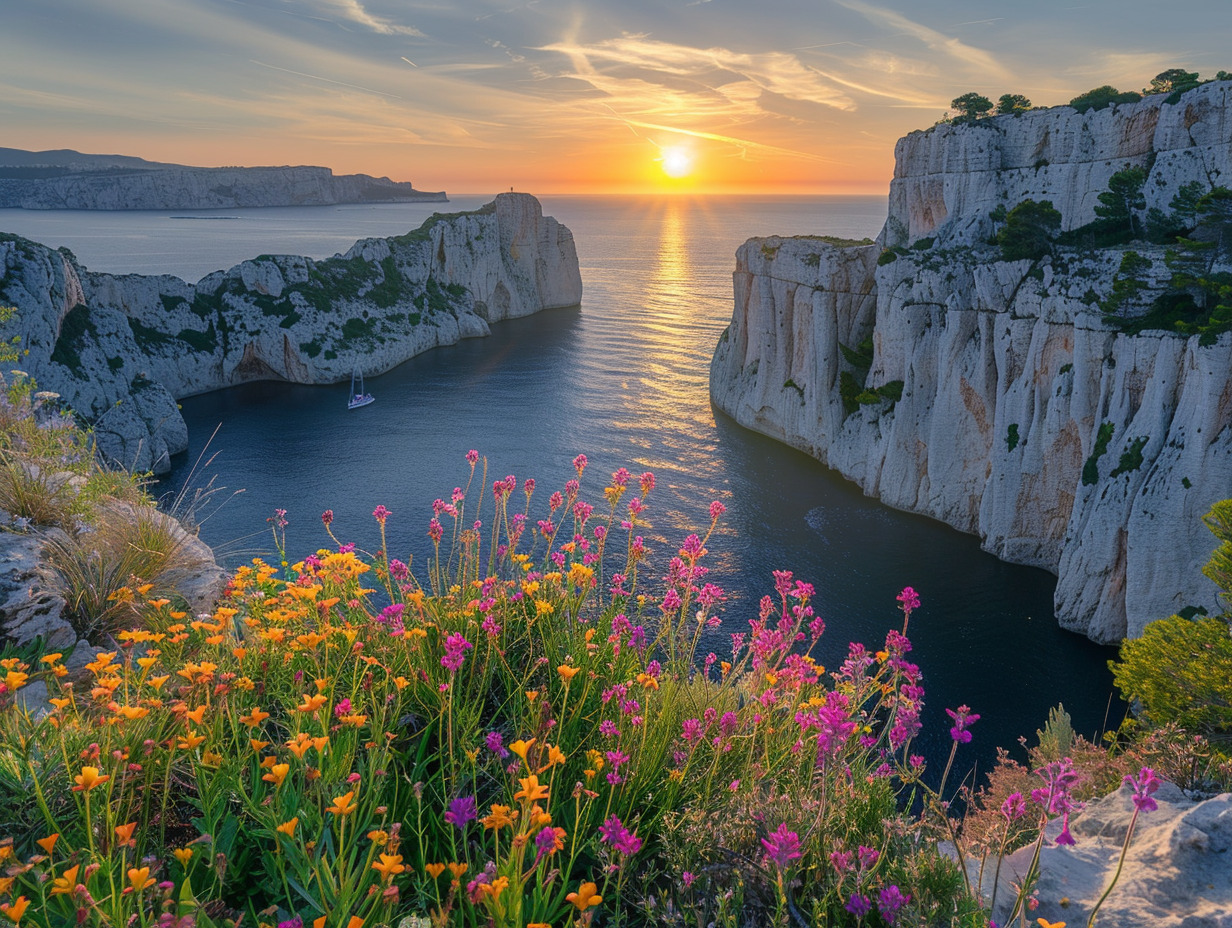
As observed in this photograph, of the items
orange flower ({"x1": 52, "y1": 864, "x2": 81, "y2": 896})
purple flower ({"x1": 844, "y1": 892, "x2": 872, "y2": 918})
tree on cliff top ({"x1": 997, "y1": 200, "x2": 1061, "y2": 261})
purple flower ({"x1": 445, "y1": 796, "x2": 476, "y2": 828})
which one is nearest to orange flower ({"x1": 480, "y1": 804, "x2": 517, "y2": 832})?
purple flower ({"x1": 445, "y1": 796, "x2": 476, "y2": 828})

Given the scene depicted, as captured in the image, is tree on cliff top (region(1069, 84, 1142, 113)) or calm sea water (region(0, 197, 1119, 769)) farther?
tree on cliff top (region(1069, 84, 1142, 113))

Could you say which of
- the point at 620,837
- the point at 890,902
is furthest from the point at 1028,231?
the point at 620,837

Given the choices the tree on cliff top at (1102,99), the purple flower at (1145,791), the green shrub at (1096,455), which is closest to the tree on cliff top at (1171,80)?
the tree on cliff top at (1102,99)

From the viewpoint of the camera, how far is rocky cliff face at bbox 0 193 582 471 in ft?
157

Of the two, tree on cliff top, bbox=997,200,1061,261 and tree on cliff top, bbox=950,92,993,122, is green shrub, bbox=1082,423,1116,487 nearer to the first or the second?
tree on cliff top, bbox=997,200,1061,261

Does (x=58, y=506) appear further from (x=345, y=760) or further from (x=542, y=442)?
(x=542, y=442)

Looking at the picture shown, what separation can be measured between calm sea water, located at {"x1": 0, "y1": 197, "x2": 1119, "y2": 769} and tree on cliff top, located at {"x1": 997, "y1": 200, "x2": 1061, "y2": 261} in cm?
1479

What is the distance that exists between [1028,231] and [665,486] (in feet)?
76.1

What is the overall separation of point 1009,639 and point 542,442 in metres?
31.2

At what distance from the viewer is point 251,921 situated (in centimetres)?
402

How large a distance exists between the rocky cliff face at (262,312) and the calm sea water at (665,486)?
338cm

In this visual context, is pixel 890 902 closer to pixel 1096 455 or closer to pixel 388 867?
pixel 388 867

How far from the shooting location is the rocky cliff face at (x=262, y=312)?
47844mm

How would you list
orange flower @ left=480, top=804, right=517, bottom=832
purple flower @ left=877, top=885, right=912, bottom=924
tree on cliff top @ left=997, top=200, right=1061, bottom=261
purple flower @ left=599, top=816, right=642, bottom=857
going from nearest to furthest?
orange flower @ left=480, top=804, right=517, bottom=832 → purple flower @ left=599, top=816, right=642, bottom=857 → purple flower @ left=877, top=885, right=912, bottom=924 → tree on cliff top @ left=997, top=200, right=1061, bottom=261
